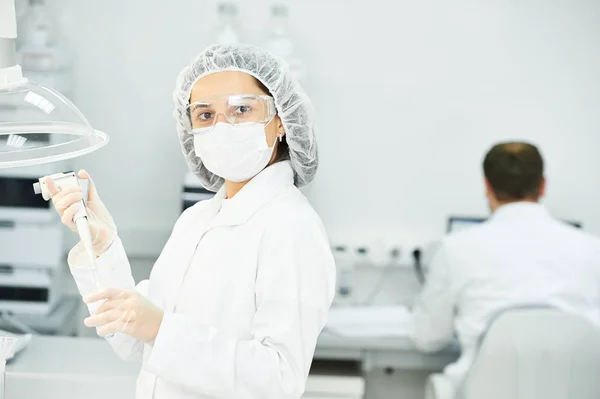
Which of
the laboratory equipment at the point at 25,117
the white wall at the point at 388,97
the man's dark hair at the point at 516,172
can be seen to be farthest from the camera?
the white wall at the point at 388,97

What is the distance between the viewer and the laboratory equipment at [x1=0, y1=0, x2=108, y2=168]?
1.13 m

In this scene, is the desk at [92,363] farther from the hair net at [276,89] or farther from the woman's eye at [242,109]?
the woman's eye at [242,109]

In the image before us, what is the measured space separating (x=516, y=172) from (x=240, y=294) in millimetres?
1410

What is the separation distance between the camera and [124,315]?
132 centimetres

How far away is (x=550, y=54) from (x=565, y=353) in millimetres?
A: 1275

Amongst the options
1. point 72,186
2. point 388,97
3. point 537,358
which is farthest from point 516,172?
point 72,186

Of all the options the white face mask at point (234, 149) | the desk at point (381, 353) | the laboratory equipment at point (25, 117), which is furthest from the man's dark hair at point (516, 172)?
the laboratory equipment at point (25, 117)

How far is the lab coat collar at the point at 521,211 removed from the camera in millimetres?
2570

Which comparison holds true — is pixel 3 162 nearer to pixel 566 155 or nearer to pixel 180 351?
pixel 180 351

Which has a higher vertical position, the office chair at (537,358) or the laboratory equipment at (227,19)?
the laboratory equipment at (227,19)

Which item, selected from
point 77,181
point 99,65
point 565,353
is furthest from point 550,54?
point 77,181

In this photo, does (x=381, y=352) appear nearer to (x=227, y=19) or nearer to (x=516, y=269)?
(x=516, y=269)

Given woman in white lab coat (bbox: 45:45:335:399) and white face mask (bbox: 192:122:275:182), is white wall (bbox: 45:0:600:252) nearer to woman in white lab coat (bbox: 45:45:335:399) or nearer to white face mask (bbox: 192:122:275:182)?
woman in white lab coat (bbox: 45:45:335:399)

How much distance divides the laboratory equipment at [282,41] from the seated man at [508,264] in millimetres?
724
